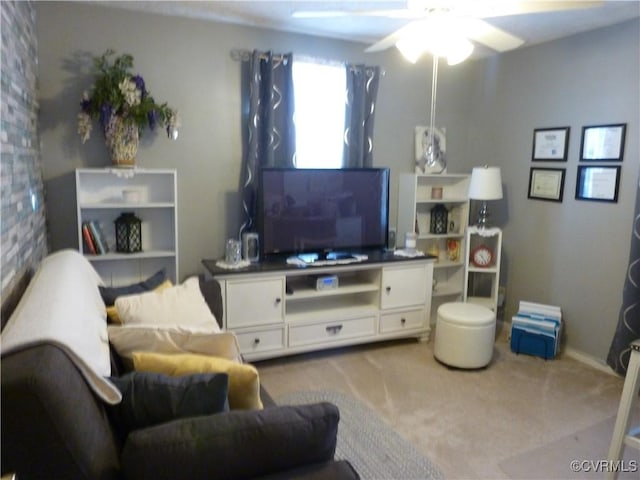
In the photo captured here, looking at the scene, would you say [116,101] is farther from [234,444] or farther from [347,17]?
A: [234,444]

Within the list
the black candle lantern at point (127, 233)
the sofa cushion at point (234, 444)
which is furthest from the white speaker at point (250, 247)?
the sofa cushion at point (234, 444)

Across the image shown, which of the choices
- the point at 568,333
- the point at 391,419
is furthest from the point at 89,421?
the point at 568,333

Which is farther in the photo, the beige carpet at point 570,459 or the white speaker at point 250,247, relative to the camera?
the white speaker at point 250,247

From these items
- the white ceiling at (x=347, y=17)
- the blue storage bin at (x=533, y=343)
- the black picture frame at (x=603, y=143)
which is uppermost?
the white ceiling at (x=347, y=17)

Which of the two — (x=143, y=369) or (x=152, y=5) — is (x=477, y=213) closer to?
(x=152, y=5)

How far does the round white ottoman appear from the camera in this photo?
10.1 ft

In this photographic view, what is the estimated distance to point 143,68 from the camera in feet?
10.1

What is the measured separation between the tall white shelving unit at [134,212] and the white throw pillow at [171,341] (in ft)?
4.78

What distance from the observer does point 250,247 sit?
327 centimetres

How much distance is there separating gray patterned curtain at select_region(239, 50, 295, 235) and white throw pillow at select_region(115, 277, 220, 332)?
1249mm

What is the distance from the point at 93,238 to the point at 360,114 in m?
2.18

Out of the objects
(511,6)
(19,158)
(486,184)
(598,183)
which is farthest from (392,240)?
(19,158)

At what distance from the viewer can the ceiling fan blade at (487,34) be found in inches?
78.8

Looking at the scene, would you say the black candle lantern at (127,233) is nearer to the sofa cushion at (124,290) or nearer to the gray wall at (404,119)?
the gray wall at (404,119)
